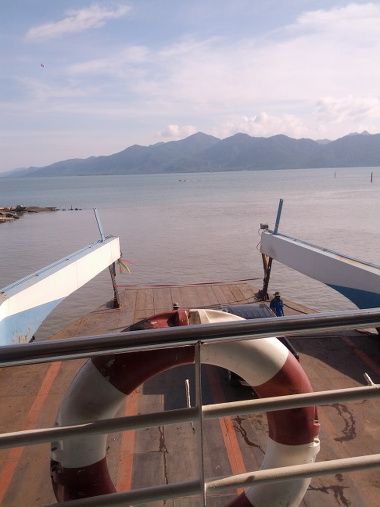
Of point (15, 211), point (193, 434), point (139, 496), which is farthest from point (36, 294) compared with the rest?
point (15, 211)

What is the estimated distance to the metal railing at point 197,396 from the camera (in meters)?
1.61

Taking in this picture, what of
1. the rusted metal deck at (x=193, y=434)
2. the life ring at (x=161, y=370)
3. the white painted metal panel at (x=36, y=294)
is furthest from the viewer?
the white painted metal panel at (x=36, y=294)

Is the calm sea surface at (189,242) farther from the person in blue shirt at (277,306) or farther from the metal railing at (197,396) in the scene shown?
the metal railing at (197,396)

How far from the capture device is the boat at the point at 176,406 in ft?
5.70

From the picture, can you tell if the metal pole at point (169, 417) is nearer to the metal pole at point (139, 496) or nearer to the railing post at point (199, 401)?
the railing post at point (199, 401)

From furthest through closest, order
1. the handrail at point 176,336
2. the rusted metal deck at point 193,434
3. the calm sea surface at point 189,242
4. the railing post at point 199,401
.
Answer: the calm sea surface at point 189,242 → the rusted metal deck at point 193,434 → the railing post at point 199,401 → the handrail at point 176,336

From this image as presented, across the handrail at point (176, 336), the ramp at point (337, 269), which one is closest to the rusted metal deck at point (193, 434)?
the ramp at point (337, 269)

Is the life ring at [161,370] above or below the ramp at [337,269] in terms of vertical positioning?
above

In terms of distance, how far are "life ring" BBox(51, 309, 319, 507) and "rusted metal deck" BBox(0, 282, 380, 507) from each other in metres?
3.21

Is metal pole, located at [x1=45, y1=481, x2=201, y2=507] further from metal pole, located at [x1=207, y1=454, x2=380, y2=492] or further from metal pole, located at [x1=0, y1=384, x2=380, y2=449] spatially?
metal pole, located at [x1=0, y1=384, x2=380, y2=449]

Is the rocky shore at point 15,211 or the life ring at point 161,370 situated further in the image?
the rocky shore at point 15,211

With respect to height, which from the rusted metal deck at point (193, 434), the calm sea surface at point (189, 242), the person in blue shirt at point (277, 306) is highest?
the person in blue shirt at point (277, 306)

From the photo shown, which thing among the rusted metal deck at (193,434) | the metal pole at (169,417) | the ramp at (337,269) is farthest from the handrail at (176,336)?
the ramp at (337,269)

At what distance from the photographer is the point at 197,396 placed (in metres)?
1.76
